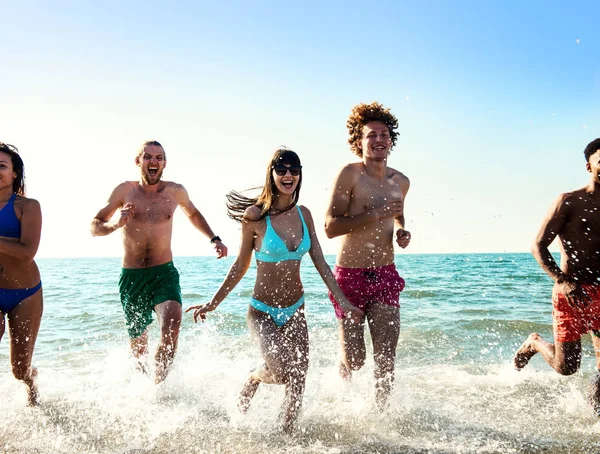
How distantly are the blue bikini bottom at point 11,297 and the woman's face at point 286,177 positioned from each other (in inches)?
92.7

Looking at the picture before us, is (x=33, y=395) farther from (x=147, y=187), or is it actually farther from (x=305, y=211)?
(x=305, y=211)

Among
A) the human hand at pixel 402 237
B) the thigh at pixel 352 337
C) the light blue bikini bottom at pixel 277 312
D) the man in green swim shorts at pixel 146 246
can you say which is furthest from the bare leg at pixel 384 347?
the man in green swim shorts at pixel 146 246

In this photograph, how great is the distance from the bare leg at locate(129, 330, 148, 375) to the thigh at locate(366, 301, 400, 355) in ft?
7.94

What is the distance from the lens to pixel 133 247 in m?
5.47

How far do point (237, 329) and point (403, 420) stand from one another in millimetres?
6064

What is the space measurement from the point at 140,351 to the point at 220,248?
1340mm

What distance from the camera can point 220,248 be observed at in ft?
18.4

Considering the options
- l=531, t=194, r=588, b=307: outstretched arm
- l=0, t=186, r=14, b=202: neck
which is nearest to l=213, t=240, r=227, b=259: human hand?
l=0, t=186, r=14, b=202: neck

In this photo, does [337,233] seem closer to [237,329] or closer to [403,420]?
[403,420]

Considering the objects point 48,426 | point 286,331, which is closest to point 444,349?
point 286,331

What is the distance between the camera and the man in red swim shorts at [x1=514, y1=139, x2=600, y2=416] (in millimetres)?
4430

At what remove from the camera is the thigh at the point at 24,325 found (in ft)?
15.0

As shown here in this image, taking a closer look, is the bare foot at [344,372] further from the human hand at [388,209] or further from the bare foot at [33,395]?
the bare foot at [33,395]

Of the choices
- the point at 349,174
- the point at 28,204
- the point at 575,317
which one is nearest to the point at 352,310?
the point at 349,174
